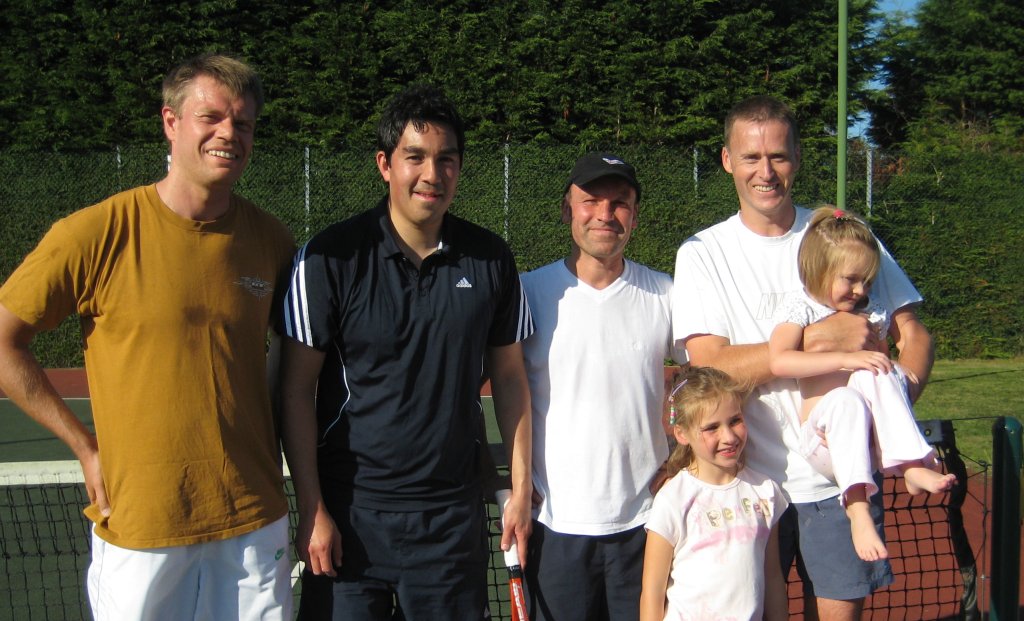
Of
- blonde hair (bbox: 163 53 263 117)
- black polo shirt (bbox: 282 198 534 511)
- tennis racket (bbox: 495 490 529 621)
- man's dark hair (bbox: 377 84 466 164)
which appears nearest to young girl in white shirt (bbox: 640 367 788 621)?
tennis racket (bbox: 495 490 529 621)

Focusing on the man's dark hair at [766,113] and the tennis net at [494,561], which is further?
the tennis net at [494,561]

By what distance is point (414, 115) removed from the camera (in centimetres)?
243

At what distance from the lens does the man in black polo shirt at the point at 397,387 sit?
7.73 ft

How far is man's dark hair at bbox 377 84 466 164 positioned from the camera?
95.8 inches

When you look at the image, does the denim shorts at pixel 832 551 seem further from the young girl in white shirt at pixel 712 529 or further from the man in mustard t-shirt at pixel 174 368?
the man in mustard t-shirt at pixel 174 368

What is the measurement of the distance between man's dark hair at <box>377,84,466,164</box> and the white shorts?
1.07 meters

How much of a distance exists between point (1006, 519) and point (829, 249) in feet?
3.51

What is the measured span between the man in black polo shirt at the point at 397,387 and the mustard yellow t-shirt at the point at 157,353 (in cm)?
16

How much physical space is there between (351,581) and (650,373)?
995mm

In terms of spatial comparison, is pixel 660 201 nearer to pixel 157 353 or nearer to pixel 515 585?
pixel 515 585

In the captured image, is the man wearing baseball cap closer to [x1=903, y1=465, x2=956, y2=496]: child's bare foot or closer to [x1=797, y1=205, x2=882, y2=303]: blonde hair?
[x1=797, y1=205, x2=882, y2=303]: blonde hair

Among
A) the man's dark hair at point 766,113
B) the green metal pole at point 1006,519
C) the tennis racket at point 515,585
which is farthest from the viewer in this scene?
the green metal pole at point 1006,519

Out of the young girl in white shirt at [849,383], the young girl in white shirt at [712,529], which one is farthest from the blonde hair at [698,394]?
the young girl in white shirt at [849,383]

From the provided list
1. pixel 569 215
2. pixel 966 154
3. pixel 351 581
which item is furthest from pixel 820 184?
pixel 351 581
